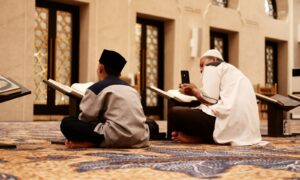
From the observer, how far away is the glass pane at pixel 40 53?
31.0 feet

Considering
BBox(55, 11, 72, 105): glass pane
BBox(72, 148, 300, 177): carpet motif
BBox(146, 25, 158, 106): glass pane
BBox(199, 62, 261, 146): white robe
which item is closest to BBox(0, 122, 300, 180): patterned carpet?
BBox(72, 148, 300, 177): carpet motif

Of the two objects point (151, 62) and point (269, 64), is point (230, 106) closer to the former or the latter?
point (151, 62)

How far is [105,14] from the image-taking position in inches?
404

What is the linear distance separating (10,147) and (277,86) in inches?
486

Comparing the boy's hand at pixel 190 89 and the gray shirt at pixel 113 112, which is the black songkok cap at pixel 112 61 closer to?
the gray shirt at pixel 113 112

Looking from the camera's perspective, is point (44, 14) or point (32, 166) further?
point (44, 14)

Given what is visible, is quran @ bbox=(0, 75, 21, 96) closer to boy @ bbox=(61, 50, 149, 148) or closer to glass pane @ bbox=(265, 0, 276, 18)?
boy @ bbox=(61, 50, 149, 148)

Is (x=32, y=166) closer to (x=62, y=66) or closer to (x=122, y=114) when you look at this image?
(x=122, y=114)

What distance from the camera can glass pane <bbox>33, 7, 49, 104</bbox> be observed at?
31.0 ft

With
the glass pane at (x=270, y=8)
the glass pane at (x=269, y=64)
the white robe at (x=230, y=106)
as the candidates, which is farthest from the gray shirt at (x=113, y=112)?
the glass pane at (x=270, y=8)

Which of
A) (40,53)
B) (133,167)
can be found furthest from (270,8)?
(133,167)

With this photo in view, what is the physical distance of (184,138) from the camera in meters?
4.62

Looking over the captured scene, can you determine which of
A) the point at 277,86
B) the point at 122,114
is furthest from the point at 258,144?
the point at 277,86

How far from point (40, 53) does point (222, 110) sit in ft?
19.4
